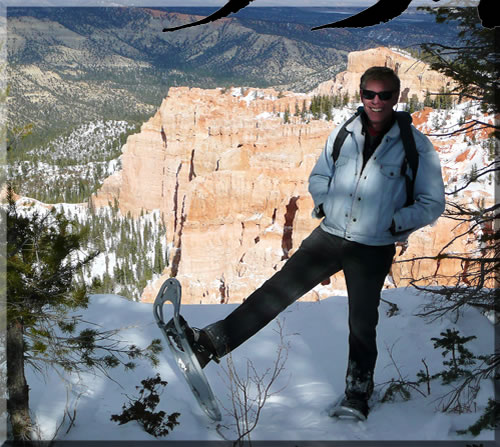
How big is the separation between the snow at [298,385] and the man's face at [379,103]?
1445 mm

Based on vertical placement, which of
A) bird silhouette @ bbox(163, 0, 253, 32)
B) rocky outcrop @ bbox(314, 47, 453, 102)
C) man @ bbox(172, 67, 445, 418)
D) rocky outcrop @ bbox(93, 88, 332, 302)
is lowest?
rocky outcrop @ bbox(93, 88, 332, 302)

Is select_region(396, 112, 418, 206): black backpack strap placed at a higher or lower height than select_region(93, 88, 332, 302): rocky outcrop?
higher

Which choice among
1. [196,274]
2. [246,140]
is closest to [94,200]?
[246,140]

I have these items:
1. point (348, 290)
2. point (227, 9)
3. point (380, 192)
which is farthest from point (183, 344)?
point (227, 9)

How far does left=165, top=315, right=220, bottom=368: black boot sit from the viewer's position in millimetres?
2262

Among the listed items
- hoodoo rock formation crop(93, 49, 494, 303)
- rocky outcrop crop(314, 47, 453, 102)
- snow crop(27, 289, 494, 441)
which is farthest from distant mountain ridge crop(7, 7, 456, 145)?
snow crop(27, 289, 494, 441)

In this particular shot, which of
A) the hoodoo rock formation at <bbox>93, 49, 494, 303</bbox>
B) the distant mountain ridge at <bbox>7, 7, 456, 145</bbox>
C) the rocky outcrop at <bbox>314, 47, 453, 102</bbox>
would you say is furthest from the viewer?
the distant mountain ridge at <bbox>7, 7, 456, 145</bbox>

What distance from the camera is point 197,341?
2.30 meters

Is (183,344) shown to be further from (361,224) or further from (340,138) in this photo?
(340,138)

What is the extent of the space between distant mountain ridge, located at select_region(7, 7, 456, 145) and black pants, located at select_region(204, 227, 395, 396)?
7292cm

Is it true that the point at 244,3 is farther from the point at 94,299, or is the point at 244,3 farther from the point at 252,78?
the point at 252,78

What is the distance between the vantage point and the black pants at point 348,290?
2.29 meters

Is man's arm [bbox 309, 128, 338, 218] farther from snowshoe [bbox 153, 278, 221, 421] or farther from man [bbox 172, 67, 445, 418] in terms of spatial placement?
snowshoe [bbox 153, 278, 221, 421]

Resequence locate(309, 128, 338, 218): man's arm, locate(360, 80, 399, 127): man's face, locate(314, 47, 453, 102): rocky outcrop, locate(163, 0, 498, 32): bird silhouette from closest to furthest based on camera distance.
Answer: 1. locate(163, 0, 498, 32): bird silhouette
2. locate(360, 80, 399, 127): man's face
3. locate(309, 128, 338, 218): man's arm
4. locate(314, 47, 453, 102): rocky outcrop
